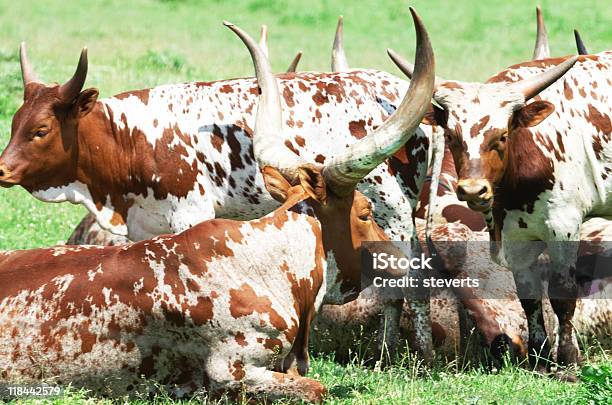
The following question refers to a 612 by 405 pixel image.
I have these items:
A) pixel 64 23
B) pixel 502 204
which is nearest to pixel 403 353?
pixel 502 204

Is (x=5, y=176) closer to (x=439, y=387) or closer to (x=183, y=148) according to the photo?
(x=183, y=148)

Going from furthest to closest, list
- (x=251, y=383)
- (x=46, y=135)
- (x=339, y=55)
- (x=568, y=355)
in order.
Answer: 1. (x=339, y=55)
2. (x=46, y=135)
3. (x=568, y=355)
4. (x=251, y=383)

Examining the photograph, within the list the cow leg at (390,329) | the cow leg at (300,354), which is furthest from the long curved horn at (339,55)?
the cow leg at (300,354)

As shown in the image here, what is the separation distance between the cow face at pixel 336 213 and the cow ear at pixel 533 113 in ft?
4.44

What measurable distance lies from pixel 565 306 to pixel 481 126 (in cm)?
145

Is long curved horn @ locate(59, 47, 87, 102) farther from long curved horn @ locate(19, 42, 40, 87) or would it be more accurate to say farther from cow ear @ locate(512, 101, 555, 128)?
cow ear @ locate(512, 101, 555, 128)

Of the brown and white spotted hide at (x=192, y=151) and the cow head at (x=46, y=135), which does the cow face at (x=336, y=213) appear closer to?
the brown and white spotted hide at (x=192, y=151)

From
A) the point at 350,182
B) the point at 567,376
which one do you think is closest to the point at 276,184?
the point at 350,182

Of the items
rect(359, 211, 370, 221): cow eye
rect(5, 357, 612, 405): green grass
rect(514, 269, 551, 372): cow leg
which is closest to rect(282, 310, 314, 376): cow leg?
rect(5, 357, 612, 405): green grass

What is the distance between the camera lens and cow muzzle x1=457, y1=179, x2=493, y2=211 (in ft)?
23.7

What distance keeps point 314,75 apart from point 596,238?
2.42 m

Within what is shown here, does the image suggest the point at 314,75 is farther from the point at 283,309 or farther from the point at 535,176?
the point at 283,309

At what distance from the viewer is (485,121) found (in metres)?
7.45

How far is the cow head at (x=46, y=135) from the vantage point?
8.38 meters
